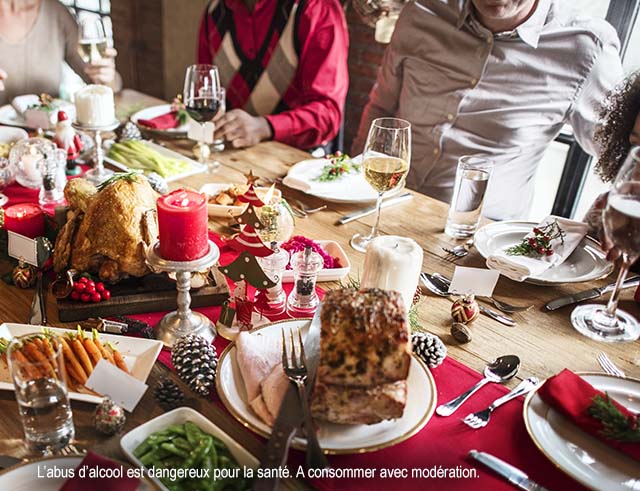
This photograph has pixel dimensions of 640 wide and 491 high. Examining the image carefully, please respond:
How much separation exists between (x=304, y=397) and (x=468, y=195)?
0.85 metres

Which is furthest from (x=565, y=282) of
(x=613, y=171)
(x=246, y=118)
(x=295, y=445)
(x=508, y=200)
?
(x=246, y=118)

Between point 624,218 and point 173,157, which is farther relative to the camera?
point 173,157

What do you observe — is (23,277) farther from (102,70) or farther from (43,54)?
(43,54)

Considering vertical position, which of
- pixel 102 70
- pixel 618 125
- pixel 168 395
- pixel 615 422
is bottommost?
pixel 168 395

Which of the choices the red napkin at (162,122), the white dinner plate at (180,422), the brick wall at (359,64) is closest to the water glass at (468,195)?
the white dinner plate at (180,422)

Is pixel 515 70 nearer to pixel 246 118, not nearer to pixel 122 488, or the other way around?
pixel 246 118

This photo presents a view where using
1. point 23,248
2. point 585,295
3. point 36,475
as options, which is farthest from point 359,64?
point 36,475

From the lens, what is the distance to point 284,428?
2.61ft

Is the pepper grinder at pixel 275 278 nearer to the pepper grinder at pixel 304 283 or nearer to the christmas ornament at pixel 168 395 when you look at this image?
the pepper grinder at pixel 304 283

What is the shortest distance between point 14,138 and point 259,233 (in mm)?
1140

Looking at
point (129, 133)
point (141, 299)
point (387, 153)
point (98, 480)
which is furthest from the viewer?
point (129, 133)

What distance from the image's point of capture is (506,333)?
115cm

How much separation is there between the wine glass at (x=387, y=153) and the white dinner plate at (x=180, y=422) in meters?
0.74

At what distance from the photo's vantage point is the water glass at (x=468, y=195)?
4.84 feet
